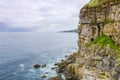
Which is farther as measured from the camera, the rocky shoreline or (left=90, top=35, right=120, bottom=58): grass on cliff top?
(left=90, top=35, right=120, bottom=58): grass on cliff top

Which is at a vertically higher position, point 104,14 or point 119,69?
point 104,14

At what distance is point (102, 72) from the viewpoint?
123ft

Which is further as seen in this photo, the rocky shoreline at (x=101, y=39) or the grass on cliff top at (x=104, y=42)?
the grass on cliff top at (x=104, y=42)

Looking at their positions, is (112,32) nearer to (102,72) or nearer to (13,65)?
(102,72)

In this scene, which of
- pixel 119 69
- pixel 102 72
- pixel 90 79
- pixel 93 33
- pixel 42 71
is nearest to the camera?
pixel 119 69

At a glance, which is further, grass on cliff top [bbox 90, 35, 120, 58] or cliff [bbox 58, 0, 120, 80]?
grass on cliff top [bbox 90, 35, 120, 58]

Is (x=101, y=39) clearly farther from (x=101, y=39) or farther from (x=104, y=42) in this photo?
(x=104, y=42)

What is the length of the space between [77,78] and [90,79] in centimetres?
1507

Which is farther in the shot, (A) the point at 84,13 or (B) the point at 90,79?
(A) the point at 84,13

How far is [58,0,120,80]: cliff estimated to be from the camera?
35.9 m

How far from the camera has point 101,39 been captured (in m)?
40.2

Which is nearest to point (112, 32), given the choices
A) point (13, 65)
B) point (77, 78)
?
point (77, 78)

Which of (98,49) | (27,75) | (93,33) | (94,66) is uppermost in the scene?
(93,33)

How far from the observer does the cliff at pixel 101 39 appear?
118ft
